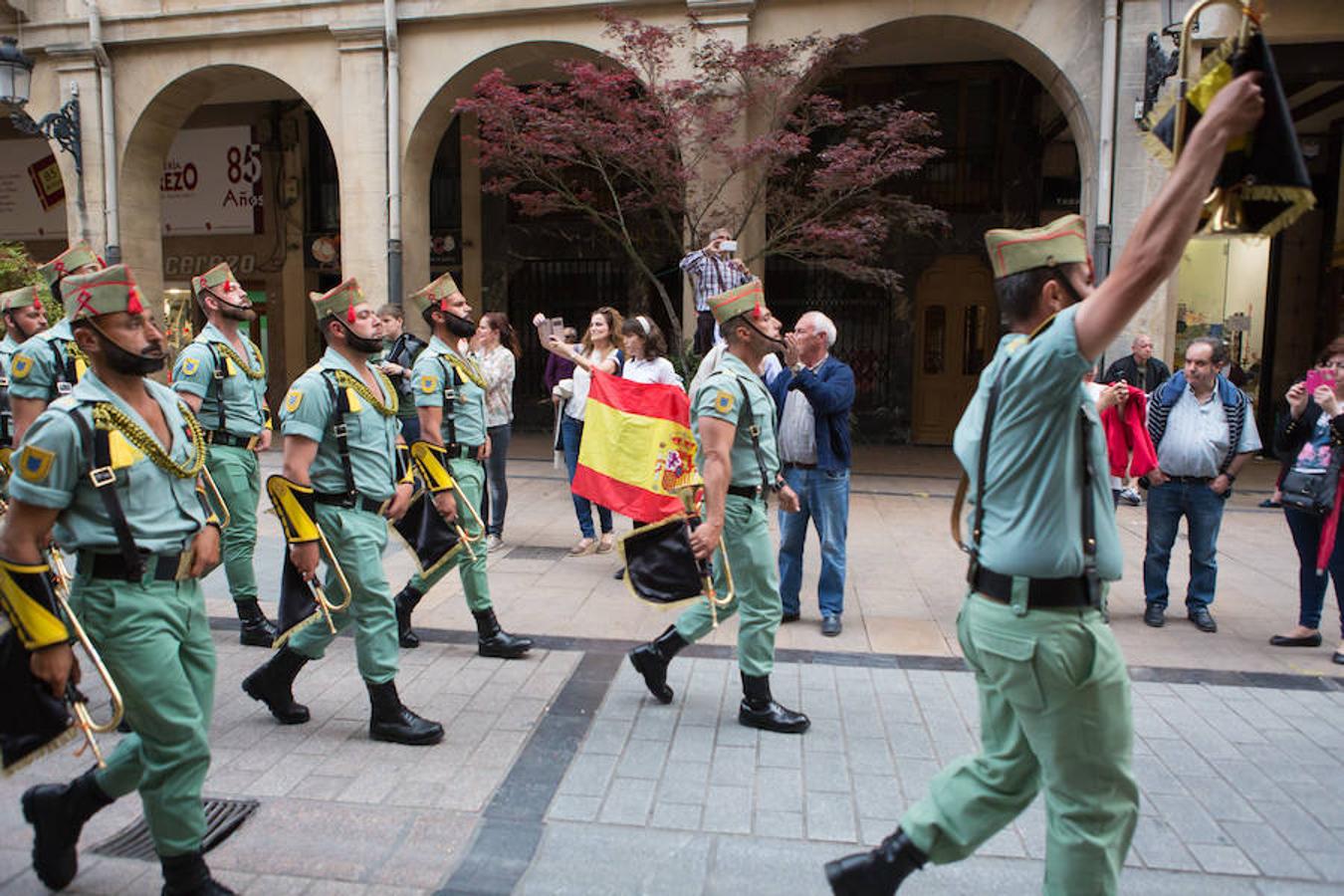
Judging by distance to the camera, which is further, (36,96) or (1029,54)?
(36,96)

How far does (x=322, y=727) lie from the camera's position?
449cm

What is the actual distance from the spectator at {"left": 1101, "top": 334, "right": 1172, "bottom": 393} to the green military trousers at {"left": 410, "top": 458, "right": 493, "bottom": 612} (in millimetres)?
7145

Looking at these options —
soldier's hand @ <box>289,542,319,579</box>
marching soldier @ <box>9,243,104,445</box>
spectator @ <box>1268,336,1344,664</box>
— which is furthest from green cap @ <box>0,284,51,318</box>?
spectator @ <box>1268,336,1344,664</box>

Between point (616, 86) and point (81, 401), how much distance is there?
8.43m

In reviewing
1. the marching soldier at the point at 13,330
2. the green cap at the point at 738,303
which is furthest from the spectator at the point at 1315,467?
the marching soldier at the point at 13,330

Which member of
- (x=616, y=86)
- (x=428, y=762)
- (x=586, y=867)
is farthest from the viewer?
(x=616, y=86)

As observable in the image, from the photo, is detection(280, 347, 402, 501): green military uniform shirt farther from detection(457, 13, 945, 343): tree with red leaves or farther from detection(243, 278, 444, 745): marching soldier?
detection(457, 13, 945, 343): tree with red leaves

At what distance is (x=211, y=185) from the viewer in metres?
18.2

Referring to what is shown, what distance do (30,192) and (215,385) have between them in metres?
16.4

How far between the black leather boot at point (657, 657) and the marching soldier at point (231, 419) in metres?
2.46

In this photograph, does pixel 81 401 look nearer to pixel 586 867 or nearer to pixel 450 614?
pixel 586 867

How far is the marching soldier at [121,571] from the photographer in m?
2.79

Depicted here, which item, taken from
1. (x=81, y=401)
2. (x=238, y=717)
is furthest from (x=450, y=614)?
(x=81, y=401)

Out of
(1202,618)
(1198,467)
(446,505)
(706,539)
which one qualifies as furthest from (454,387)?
(1202,618)
